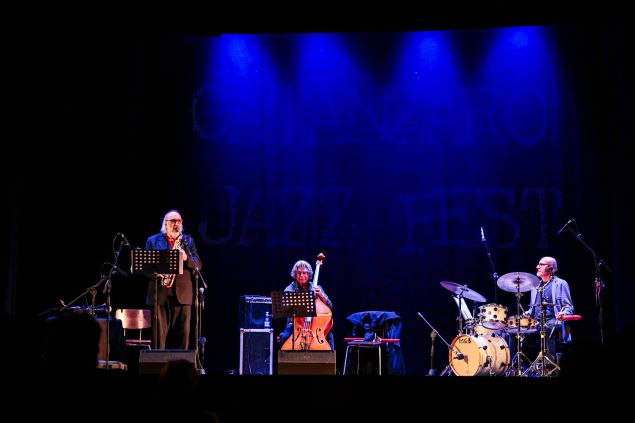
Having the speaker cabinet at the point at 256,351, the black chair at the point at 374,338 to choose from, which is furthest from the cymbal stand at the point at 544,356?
the speaker cabinet at the point at 256,351

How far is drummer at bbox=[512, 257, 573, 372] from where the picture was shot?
938 cm

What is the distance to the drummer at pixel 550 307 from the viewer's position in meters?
9.38

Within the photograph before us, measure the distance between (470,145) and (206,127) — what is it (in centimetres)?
378

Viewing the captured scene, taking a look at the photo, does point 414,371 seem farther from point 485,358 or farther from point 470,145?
point 470,145

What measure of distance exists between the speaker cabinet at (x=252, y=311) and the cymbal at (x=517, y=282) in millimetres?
2977

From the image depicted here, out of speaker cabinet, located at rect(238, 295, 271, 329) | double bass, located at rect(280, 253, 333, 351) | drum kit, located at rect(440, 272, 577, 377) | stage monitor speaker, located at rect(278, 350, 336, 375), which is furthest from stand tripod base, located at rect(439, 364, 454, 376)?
stage monitor speaker, located at rect(278, 350, 336, 375)

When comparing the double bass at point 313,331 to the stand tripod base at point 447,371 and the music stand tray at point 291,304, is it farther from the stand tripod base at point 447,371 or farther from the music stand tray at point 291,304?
A: the stand tripod base at point 447,371

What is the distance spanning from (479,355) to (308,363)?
3010 millimetres

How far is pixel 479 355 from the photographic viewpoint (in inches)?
360

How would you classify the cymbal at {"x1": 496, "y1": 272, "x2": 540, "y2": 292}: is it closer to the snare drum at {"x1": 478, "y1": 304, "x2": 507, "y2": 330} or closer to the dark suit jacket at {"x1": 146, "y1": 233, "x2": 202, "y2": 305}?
the snare drum at {"x1": 478, "y1": 304, "x2": 507, "y2": 330}

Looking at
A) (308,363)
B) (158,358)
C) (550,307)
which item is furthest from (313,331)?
(550,307)

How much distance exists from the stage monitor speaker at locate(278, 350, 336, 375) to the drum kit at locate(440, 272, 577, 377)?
2.83m

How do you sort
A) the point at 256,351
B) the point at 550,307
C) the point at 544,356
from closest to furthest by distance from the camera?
the point at 544,356, the point at 256,351, the point at 550,307

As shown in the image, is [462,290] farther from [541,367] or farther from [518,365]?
[541,367]
